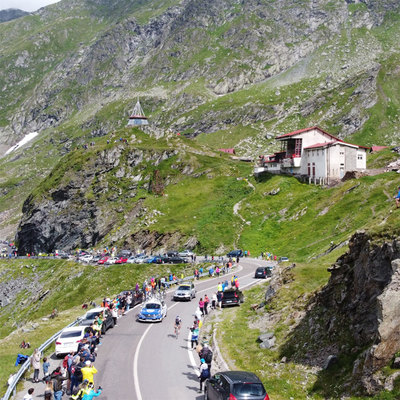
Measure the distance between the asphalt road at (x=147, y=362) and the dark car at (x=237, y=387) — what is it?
9.47 ft

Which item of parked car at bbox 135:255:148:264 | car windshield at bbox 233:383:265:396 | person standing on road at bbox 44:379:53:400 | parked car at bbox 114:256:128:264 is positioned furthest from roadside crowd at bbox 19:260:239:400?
parked car at bbox 114:256:128:264

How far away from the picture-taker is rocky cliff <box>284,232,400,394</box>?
50.3ft

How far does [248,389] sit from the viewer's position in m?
15.2

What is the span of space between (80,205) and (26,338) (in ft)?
226

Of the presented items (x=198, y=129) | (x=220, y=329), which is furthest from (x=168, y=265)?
(x=198, y=129)

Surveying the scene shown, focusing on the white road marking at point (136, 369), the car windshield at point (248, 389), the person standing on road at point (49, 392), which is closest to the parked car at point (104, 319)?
the white road marking at point (136, 369)

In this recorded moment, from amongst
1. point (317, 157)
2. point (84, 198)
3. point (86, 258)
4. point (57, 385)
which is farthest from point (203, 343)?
point (84, 198)

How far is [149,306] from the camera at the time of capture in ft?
117

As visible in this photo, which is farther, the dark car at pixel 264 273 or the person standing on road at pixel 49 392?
the dark car at pixel 264 273

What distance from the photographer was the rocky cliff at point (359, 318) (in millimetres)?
15344

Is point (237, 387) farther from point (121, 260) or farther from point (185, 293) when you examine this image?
point (121, 260)

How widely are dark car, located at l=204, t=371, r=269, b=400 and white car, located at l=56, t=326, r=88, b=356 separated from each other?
39.6ft

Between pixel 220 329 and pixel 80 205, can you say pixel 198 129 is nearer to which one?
pixel 80 205

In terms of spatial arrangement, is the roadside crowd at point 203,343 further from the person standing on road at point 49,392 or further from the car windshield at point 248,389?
the person standing on road at point 49,392
